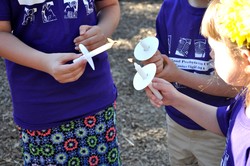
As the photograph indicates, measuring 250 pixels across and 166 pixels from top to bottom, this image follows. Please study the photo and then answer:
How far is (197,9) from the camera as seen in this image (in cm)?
174

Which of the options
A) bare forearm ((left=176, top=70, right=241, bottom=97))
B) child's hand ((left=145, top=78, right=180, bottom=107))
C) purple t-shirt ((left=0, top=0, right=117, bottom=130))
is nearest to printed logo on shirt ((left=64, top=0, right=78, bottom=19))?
purple t-shirt ((left=0, top=0, right=117, bottom=130))

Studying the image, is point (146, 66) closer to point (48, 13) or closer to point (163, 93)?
point (163, 93)

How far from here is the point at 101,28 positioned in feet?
5.44

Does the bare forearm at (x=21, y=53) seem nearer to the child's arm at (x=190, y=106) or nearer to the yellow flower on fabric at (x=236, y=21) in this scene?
the child's arm at (x=190, y=106)

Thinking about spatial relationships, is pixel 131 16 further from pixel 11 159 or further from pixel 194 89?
pixel 194 89

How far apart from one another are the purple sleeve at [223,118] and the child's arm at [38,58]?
1.68 feet

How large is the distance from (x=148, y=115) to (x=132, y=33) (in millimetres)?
1448

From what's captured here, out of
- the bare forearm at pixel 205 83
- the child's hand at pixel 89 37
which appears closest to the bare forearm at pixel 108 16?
the child's hand at pixel 89 37

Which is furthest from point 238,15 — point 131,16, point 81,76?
point 131,16

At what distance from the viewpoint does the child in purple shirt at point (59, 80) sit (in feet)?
4.91

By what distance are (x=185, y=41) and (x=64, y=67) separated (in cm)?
56

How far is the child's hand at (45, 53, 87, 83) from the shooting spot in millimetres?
1449

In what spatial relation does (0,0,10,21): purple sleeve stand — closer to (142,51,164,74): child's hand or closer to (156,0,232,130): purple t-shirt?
(142,51,164,74): child's hand

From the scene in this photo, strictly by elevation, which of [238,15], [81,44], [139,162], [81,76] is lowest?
[139,162]
